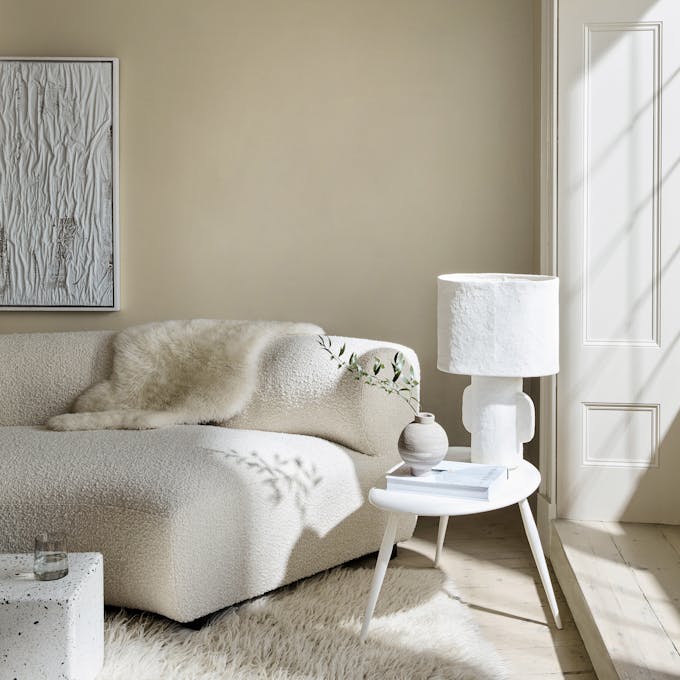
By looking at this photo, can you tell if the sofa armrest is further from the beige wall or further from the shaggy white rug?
the beige wall

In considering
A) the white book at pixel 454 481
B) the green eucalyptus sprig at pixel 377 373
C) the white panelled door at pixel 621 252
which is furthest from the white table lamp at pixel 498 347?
the white panelled door at pixel 621 252

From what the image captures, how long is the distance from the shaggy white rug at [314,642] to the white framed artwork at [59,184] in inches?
61.8

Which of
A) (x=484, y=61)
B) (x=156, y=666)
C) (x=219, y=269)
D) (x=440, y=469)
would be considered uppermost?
(x=484, y=61)

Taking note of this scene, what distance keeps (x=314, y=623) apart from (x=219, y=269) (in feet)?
5.37

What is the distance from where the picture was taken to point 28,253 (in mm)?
3580

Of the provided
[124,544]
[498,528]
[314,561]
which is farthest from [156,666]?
[498,528]

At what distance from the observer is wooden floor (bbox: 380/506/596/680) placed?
7.27 ft

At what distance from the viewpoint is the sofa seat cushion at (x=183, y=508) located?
233 centimetres

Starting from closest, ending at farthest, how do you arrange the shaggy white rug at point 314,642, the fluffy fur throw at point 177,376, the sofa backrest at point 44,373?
1. the shaggy white rug at point 314,642
2. the fluffy fur throw at point 177,376
3. the sofa backrest at point 44,373

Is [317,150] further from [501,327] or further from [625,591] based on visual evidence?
[625,591]

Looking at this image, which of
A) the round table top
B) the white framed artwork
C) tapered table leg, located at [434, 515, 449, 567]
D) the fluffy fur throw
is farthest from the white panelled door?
the white framed artwork

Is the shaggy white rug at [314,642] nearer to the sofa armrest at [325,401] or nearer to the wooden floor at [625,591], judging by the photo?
the wooden floor at [625,591]

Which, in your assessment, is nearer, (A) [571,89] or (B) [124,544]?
(B) [124,544]

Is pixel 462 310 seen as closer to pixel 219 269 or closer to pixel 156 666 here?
pixel 156 666
